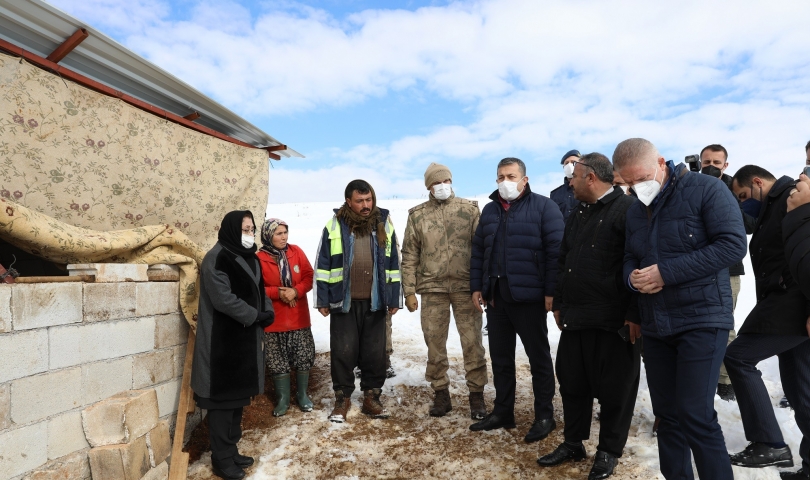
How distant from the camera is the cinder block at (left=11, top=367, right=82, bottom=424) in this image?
2.91 m

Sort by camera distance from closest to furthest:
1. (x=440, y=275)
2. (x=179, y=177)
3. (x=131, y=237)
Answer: (x=131, y=237), (x=440, y=275), (x=179, y=177)

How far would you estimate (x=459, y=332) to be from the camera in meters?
4.62

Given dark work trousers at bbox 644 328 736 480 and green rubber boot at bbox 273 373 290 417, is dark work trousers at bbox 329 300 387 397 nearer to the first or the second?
green rubber boot at bbox 273 373 290 417

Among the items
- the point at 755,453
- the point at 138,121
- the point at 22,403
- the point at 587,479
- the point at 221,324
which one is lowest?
the point at 587,479

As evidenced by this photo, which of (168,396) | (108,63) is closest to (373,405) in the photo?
(168,396)

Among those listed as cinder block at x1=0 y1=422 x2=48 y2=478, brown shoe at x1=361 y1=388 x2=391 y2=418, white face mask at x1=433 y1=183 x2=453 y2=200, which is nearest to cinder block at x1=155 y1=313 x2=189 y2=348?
cinder block at x1=0 y1=422 x2=48 y2=478

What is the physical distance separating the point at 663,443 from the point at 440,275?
7.73 ft

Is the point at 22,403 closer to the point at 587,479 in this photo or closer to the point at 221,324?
the point at 221,324

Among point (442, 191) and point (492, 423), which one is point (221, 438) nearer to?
point (492, 423)

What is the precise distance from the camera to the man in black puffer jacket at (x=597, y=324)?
3.29m

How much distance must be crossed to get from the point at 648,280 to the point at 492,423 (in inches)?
86.2

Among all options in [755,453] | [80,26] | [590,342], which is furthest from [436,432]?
[80,26]

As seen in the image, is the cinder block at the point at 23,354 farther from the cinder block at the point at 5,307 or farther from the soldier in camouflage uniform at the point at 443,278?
the soldier in camouflage uniform at the point at 443,278

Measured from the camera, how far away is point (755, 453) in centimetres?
315
